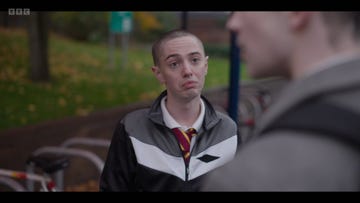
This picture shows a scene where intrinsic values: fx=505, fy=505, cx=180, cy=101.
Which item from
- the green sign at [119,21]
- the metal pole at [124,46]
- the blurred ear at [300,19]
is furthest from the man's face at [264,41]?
the metal pole at [124,46]

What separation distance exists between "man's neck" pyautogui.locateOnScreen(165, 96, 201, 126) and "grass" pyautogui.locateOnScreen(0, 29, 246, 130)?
13.8ft

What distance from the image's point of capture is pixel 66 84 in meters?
7.80

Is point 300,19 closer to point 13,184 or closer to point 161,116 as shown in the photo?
point 161,116

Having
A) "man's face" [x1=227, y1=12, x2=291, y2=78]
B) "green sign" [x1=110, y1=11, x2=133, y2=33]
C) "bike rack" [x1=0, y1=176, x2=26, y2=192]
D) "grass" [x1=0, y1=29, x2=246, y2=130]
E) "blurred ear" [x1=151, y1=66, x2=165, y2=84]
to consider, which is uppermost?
"green sign" [x1=110, y1=11, x2=133, y2=33]

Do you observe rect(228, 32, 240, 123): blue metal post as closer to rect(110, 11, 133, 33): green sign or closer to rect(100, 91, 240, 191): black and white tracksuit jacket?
rect(110, 11, 133, 33): green sign

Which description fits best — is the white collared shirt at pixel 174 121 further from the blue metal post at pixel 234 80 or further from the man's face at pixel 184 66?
the blue metal post at pixel 234 80

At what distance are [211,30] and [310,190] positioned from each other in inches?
465

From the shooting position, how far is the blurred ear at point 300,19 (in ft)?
2.85

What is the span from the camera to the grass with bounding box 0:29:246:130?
22.1 feet

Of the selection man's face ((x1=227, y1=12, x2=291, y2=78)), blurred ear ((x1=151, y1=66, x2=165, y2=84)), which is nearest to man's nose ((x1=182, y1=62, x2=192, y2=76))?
blurred ear ((x1=151, y1=66, x2=165, y2=84))

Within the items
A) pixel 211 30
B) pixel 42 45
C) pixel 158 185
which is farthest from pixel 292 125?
pixel 211 30
